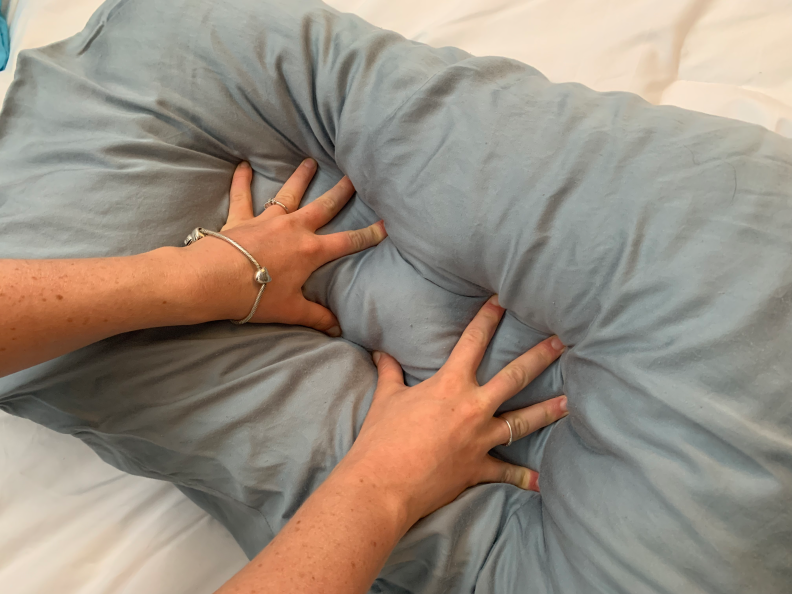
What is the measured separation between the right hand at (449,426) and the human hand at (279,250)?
16 cm

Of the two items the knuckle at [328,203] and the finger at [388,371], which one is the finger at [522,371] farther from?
the knuckle at [328,203]

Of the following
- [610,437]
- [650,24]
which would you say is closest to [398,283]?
[610,437]

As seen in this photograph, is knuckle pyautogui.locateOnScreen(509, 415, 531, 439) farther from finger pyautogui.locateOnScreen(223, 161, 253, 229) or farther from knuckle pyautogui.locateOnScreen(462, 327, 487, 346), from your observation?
finger pyautogui.locateOnScreen(223, 161, 253, 229)

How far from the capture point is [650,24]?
75cm

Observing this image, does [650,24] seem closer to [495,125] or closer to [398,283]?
[495,125]

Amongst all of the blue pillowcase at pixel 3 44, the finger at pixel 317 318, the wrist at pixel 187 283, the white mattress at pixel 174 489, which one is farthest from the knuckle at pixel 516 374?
the blue pillowcase at pixel 3 44

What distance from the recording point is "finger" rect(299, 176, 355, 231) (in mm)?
686

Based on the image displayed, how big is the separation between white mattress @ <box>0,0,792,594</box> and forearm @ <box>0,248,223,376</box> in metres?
0.33

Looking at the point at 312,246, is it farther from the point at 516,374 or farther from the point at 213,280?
the point at 516,374

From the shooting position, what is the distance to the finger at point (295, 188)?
0.71 m

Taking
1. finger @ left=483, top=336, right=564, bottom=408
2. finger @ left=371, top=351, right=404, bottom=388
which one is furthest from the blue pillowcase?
finger @ left=483, top=336, right=564, bottom=408

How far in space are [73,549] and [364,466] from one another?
1.64ft

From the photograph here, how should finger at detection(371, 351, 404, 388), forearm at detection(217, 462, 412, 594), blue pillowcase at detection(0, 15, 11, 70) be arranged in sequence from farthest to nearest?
blue pillowcase at detection(0, 15, 11, 70) < finger at detection(371, 351, 404, 388) < forearm at detection(217, 462, 412, 594)

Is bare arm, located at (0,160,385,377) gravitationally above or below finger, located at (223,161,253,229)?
below
